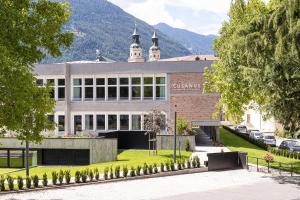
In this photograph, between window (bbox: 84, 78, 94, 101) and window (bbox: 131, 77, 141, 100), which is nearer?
window (bbox: 131, 77, 141, 100)

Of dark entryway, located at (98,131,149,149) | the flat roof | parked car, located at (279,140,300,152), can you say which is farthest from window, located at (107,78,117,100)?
parked car, located at (279,140,300,152)

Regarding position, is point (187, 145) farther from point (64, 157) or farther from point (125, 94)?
point (125, 94)

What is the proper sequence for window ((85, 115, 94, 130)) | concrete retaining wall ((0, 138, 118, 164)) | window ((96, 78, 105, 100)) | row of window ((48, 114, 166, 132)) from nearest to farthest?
1. concrete retaining wall ((0, 138, 118, 164))
2. row of window ((48, 114, 166, 132))
3. window ((96, 78, 105, 100))
4. window ((85, 115, 94, 130))

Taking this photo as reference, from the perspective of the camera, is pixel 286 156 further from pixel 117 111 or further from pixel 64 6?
pixel 64 6

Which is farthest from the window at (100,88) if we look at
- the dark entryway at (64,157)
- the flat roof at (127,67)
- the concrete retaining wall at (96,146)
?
the concrete retaining wall at (96,146)

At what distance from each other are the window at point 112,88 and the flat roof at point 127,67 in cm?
89

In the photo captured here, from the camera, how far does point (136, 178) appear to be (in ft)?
89.9

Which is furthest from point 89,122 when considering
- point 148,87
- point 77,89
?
point 148,87

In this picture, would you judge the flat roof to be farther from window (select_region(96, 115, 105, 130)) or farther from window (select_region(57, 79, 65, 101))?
window (select_region(96, 115, 105, 130))

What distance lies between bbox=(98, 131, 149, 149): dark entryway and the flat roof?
7133 mm

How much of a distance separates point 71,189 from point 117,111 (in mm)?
24507

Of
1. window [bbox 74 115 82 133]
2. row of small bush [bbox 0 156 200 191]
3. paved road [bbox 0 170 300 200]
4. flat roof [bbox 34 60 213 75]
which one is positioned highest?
flat roof [bbox 34 60 213 75]

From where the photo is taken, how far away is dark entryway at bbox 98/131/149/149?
43406mm

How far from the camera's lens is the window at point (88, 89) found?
49.5m
